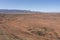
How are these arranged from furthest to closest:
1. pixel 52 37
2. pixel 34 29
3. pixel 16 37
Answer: pixel 34 29 < pixel 52 37 < pixel 16 37

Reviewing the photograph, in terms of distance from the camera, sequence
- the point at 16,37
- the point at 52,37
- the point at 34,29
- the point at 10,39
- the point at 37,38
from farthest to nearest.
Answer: the point at 34,29
the point at 52,37
the point at 37,38
the point at 16,37
the point at 10,39

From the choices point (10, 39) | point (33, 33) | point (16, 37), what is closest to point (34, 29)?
point (33, 33)

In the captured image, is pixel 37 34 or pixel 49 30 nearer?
pixel 37 34

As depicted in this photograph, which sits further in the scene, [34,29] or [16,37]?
[34,29]

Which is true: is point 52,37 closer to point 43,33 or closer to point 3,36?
point 43,33

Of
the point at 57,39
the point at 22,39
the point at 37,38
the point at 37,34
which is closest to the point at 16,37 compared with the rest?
the point at 22,39

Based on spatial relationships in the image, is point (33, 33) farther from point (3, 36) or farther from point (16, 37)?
point (3, 36)

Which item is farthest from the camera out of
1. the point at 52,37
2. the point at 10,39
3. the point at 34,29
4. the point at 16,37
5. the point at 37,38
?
the point at 34,29
